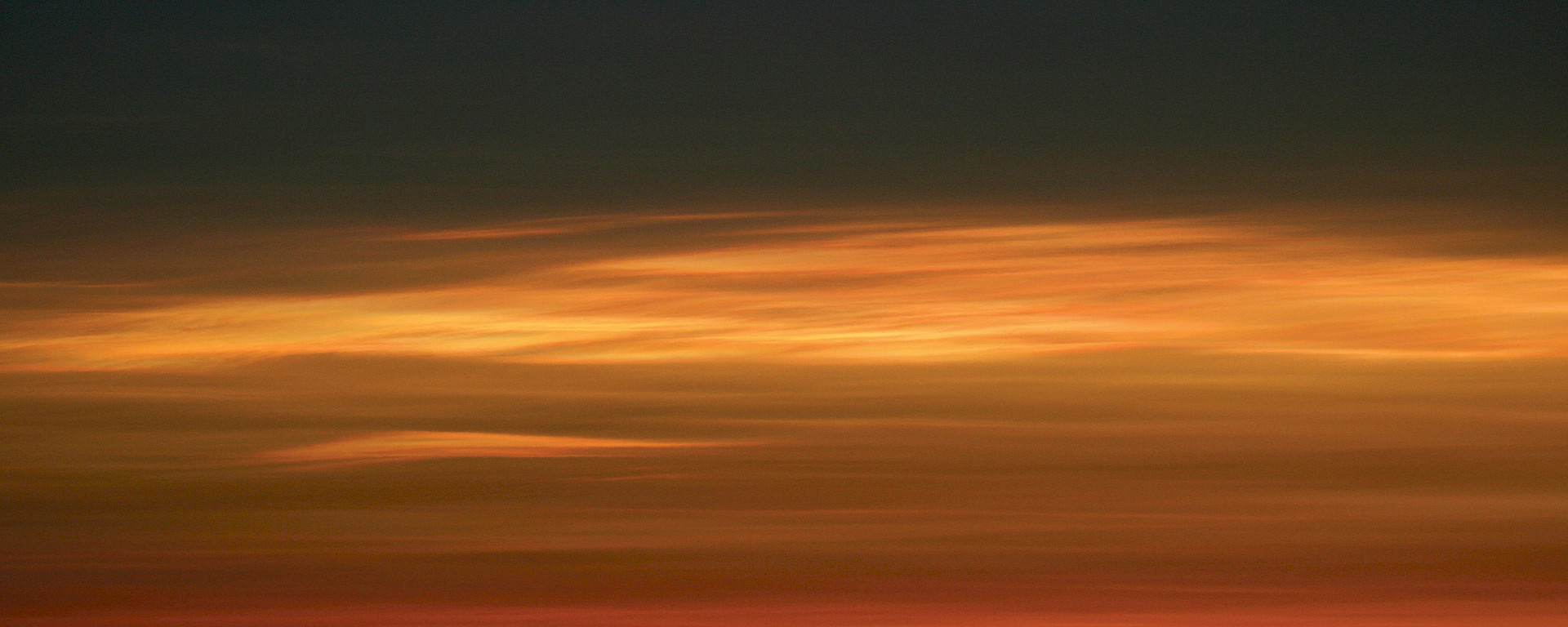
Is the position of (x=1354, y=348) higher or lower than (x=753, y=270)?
lower

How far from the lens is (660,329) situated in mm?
4379

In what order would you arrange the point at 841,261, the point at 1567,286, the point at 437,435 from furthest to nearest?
the point at 841,261
the point at 1567,286
the point at 437,435

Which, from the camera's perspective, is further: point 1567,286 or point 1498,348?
point 1567,286

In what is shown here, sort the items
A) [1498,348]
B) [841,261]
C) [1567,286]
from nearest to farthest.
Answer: [1498,348] < [1567,286] < [841,261]

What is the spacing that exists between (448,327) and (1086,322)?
151 cm

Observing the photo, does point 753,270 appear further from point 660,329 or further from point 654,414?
point 654,414

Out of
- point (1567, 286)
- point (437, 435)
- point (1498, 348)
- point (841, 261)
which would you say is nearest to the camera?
point (437, 435)

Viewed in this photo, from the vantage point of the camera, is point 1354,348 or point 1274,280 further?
point 1274,280

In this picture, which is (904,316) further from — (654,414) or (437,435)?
(437,435)

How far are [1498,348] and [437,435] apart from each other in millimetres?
2352

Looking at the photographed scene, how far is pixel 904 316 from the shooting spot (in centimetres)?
438

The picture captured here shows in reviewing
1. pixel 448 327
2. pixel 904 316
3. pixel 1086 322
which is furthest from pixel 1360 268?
pixel 448 327

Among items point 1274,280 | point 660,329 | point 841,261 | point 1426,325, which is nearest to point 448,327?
point 660,329

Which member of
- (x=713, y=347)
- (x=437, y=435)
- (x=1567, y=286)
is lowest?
(x=437, y=435)
